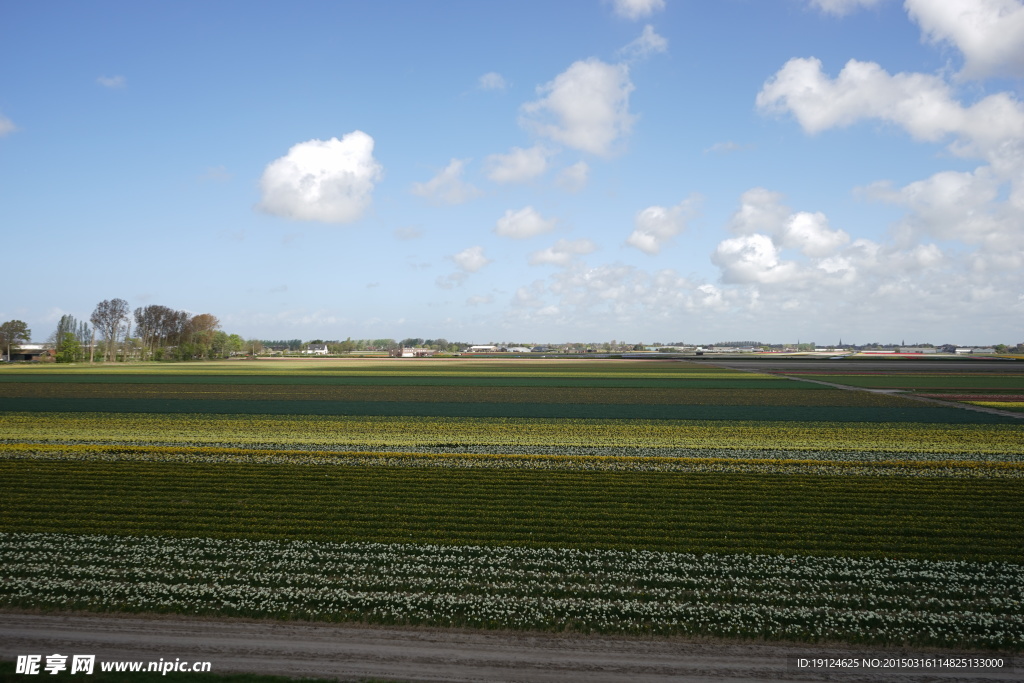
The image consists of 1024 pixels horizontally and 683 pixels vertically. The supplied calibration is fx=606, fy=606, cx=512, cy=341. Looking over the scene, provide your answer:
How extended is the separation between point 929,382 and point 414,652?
76560 mm

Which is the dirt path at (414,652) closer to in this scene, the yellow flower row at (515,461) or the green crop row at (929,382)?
the yellow flower row at (515,461)

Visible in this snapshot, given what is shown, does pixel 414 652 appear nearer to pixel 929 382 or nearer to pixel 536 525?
pixel 536 525

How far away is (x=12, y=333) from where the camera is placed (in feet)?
470

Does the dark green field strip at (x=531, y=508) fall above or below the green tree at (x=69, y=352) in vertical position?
below

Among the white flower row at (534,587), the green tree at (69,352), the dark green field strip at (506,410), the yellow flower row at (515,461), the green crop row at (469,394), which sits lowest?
the white flower row at (534,587)

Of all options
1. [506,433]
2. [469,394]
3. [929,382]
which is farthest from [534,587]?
[929,382]

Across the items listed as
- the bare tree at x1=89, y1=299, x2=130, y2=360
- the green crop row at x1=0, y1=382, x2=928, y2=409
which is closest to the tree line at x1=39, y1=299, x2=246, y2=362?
the bare tree at x1=89, y1=299, x2=130, y2=360

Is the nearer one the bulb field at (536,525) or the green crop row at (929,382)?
the bulb field at (536,525)

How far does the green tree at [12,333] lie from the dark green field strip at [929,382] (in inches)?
6533

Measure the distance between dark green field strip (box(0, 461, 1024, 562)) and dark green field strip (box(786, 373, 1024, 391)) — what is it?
1944 inches

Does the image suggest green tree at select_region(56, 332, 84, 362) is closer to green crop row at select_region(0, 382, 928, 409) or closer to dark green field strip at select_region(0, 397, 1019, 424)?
green crop row at select_region(0, 382, 928, 409)

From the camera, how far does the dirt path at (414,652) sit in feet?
30.9

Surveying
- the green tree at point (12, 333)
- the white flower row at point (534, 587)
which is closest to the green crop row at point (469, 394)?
the white flower row at point (534, 587)

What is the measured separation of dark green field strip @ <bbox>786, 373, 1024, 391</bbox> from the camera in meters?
62.2
